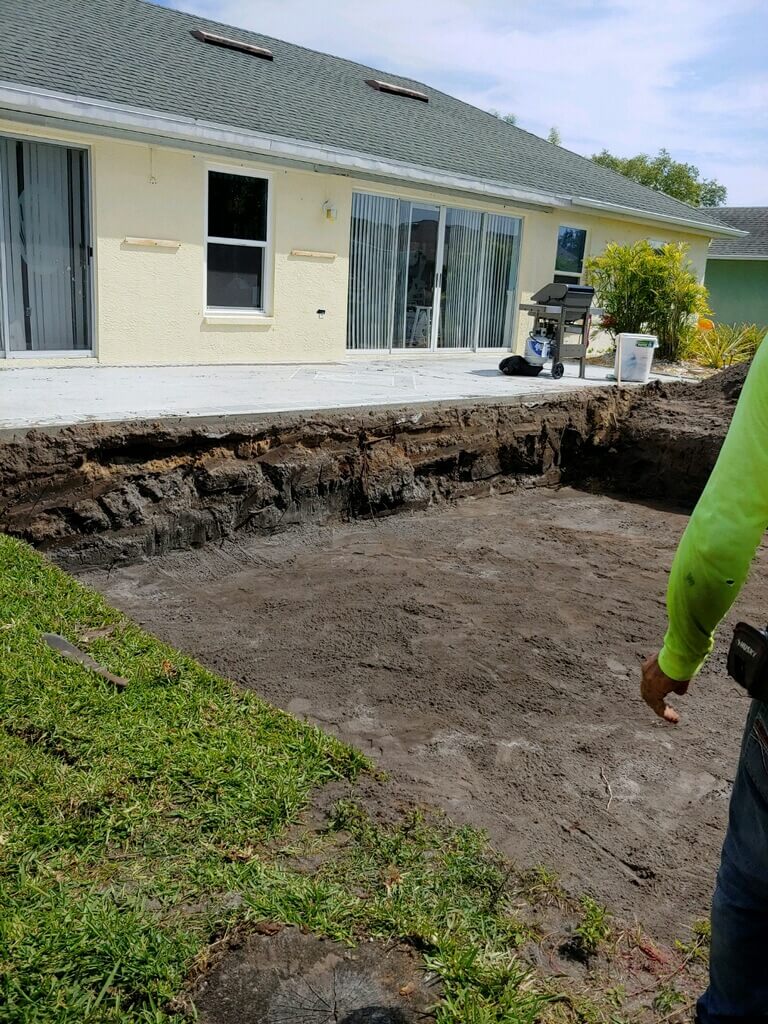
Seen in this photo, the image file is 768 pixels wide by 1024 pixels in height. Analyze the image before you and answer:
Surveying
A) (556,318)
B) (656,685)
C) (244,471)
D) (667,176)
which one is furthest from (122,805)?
(667,176)

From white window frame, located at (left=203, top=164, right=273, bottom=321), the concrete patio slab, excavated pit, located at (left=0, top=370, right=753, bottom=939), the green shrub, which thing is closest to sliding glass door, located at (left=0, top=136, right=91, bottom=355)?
the concrete patio slab

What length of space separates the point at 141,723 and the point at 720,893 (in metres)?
2.36

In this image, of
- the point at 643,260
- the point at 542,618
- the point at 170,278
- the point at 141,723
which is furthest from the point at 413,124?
the point at 141,723

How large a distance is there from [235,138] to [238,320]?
2152 mm

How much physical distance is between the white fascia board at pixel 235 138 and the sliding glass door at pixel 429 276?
560 mm

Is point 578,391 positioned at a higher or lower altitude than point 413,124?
lower

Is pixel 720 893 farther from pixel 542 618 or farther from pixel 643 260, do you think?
pixel 643 260

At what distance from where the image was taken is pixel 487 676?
192 inches

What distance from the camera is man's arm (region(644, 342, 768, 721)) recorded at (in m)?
1.59

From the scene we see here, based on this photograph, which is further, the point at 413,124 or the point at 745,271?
the point at 745,271

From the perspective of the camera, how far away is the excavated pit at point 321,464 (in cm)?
604

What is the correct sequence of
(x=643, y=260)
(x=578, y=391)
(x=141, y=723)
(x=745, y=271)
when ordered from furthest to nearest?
(x=745, y=271) < (x=643, y=260) < (x=578, y=391) < (x=141, y=723)

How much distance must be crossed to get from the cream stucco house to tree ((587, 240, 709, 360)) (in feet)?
3.62

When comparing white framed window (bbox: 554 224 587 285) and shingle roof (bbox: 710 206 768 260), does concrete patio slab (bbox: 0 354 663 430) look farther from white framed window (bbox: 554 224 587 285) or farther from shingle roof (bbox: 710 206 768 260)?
shingle roof (bbox: 710 206 768 260)
